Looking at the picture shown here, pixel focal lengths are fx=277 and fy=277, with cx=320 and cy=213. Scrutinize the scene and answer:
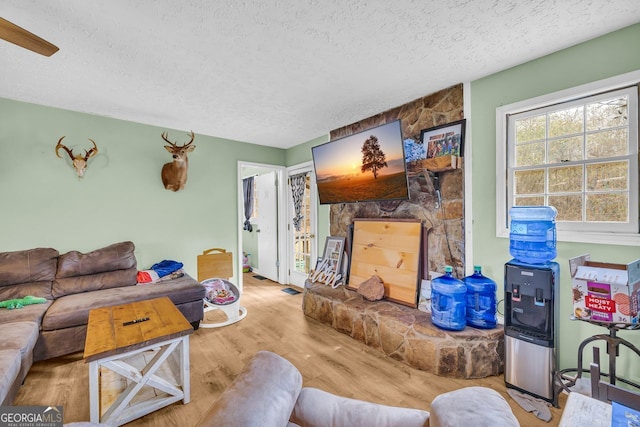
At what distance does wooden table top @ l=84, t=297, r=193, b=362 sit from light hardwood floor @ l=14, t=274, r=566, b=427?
1.70ft

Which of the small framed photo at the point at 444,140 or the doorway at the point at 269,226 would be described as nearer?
the small framed photo at the point at 444,140

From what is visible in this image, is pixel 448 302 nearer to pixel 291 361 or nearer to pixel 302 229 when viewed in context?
pixel 291 361

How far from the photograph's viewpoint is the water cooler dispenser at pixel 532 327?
1892 millimetres

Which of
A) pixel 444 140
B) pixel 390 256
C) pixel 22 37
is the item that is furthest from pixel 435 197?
pixel 22 37

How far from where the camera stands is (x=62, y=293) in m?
2.85

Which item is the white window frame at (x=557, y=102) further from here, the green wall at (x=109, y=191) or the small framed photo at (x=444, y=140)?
the green wall at (x=109, y=191)

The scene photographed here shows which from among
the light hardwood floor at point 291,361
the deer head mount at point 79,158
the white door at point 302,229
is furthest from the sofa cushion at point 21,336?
the white door at point 302,229

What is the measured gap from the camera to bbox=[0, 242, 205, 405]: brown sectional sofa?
6.98 ft

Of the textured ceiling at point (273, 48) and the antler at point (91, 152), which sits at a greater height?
the textured ceiling at point (273, 48)

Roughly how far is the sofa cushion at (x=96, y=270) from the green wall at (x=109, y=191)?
25 centimetres

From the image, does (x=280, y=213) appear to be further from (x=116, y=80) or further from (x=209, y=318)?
(x=116, y=80)

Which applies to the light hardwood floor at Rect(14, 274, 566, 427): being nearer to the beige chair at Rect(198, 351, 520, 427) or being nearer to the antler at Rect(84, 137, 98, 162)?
the beige chair at Rect(198, 351, 520, 427)

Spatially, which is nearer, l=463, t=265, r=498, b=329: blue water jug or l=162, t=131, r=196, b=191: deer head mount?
l=463, t=265, r=498, b=329: blue water jug

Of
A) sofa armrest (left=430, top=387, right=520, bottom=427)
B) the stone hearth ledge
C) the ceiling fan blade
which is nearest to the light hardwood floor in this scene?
the stone hearth ledge
